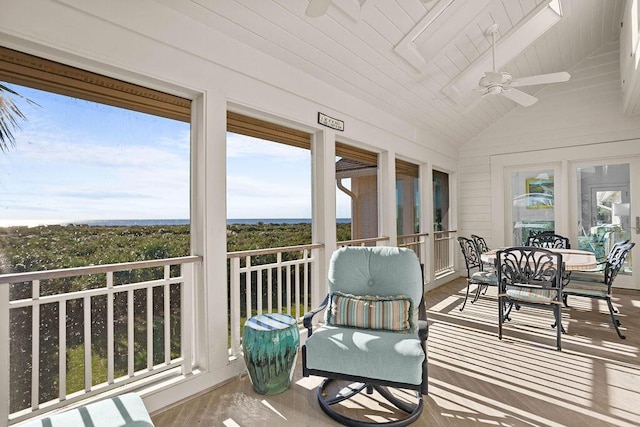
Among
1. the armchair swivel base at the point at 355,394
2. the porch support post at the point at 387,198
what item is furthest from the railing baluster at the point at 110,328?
the porch support post at the point at 387,198

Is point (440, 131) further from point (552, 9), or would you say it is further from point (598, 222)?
point (598, 222)

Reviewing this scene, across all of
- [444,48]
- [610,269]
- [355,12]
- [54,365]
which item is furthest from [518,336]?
[54,365]

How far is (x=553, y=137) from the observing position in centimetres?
584

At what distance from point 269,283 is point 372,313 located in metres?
1.10

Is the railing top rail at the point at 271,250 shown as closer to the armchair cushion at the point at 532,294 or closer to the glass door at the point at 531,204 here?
the armchair cushion at the point at 532,294

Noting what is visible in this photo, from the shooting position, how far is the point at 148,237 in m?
2.36

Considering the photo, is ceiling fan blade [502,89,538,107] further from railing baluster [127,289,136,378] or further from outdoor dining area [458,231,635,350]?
railing baluster [127,289,136,378]

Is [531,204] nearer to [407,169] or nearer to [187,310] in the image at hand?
[407,169]

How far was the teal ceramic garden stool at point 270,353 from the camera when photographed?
7.65 feet

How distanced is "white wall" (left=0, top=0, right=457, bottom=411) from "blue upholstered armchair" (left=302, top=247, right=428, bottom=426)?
80 cm

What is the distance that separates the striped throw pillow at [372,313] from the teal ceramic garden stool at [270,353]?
13.0 inches

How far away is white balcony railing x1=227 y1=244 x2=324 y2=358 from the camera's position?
2789 millimetres

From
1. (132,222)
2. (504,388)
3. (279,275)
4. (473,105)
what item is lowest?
(504,388)

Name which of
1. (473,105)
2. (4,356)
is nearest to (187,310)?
(4,356)
